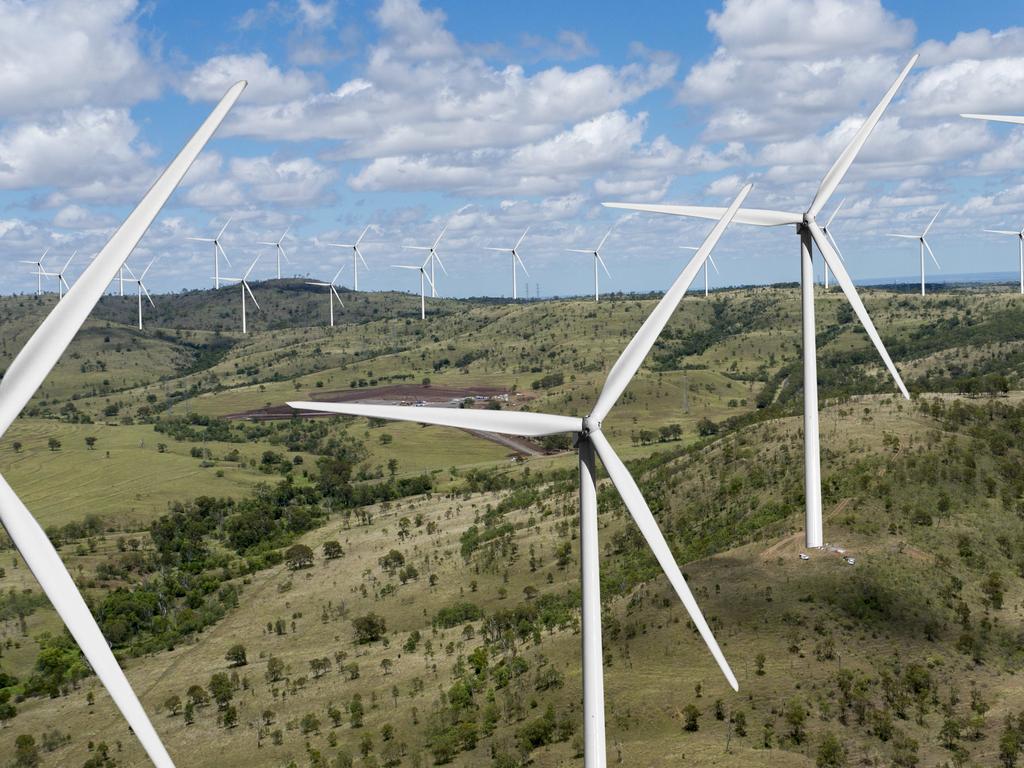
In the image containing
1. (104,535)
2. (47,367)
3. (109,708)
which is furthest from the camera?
(104,535)

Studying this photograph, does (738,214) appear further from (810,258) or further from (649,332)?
(649,332)

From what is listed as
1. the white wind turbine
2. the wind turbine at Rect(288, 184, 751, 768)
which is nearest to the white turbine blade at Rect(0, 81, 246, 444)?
the white wind turbine

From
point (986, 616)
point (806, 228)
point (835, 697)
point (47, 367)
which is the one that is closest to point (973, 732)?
point (835, 697)

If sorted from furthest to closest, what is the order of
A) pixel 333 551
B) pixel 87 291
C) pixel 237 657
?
pixel 333 551, pixel 237 657, pixel 87 291

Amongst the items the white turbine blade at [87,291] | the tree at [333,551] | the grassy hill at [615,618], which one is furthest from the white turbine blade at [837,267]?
the tree at [333,551]

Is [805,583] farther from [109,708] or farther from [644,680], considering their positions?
[109,708]

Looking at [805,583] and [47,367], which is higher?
[47,367]

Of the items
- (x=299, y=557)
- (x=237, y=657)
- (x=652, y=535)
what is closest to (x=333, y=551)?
(x=299, y=557)
